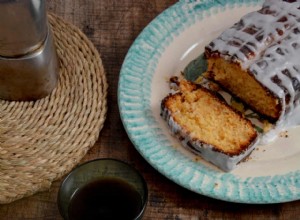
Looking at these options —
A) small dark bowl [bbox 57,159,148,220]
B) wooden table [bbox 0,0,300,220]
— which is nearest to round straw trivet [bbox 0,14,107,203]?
wooden table [bbox 0,0,300,220]

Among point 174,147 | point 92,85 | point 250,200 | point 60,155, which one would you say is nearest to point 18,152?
point 60,155

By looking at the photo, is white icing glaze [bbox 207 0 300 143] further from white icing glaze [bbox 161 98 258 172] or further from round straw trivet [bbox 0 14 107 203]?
round straw trivet [bbox 0 14 107 203]

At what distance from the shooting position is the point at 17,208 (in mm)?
2021

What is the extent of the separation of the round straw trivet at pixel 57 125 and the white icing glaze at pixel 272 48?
0.46 metres

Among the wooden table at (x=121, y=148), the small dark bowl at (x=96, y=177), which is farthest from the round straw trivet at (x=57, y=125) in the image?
the small dark bowl at (x=96, y=177)

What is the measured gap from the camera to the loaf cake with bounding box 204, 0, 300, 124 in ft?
6.83

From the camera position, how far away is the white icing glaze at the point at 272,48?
2.08 m

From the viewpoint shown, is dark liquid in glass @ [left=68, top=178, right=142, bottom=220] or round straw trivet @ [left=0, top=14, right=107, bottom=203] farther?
round straw trivet @ [left=0, top=14, right=107, bottom=203]

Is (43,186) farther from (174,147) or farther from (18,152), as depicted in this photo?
(174,147)

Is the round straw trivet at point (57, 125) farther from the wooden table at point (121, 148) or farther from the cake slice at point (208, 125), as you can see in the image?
the cake slice at point (208, 125)

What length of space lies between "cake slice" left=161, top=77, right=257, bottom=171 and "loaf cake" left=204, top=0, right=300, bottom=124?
97mm

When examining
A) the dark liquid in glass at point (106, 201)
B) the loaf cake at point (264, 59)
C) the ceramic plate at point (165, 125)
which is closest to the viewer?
the dark liquid in glass at point (106, 201)

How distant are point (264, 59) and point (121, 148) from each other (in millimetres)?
562

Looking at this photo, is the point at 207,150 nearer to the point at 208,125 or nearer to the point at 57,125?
the point at 208,125
